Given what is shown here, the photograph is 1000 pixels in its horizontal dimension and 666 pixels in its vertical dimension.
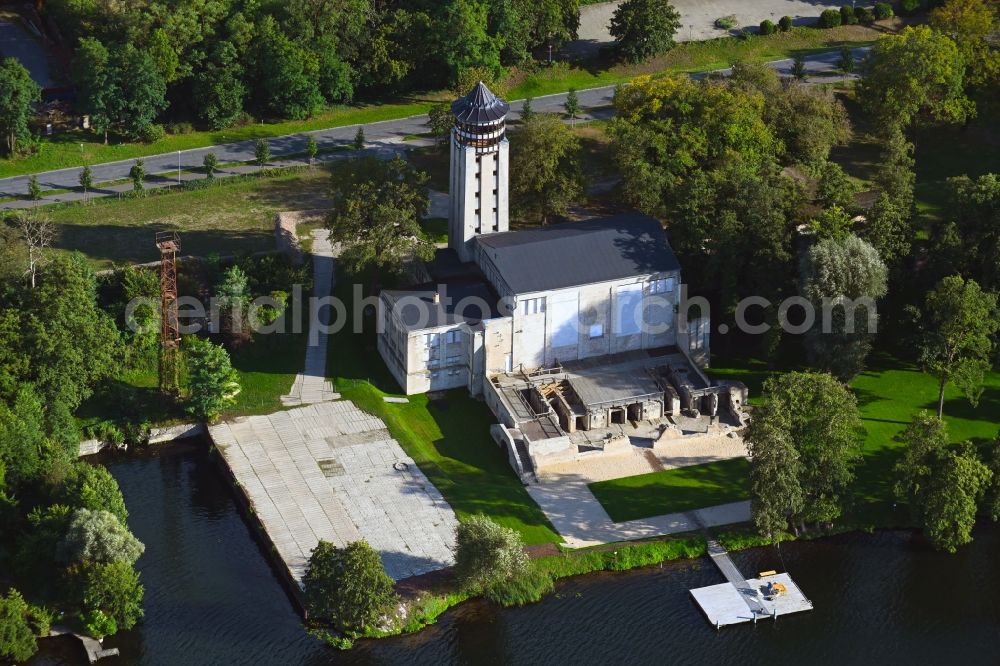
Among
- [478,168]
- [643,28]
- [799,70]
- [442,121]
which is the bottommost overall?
[478,168]

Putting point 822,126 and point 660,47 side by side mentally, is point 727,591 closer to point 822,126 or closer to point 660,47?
point 822,126

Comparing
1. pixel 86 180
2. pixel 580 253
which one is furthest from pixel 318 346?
pixel 86 180

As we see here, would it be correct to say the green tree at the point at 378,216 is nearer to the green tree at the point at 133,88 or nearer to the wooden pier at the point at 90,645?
the green tree at the point at 133,88

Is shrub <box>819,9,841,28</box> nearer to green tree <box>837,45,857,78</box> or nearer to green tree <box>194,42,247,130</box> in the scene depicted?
green tree <box>837,45,857,78</box>

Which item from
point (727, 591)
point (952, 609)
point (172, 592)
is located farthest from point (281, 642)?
point (952, 609)

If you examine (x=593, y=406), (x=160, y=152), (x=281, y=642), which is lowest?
(x=281, y=642)

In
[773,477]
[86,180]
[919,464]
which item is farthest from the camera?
[86,180]

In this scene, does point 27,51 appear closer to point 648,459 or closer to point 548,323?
point 548,323
